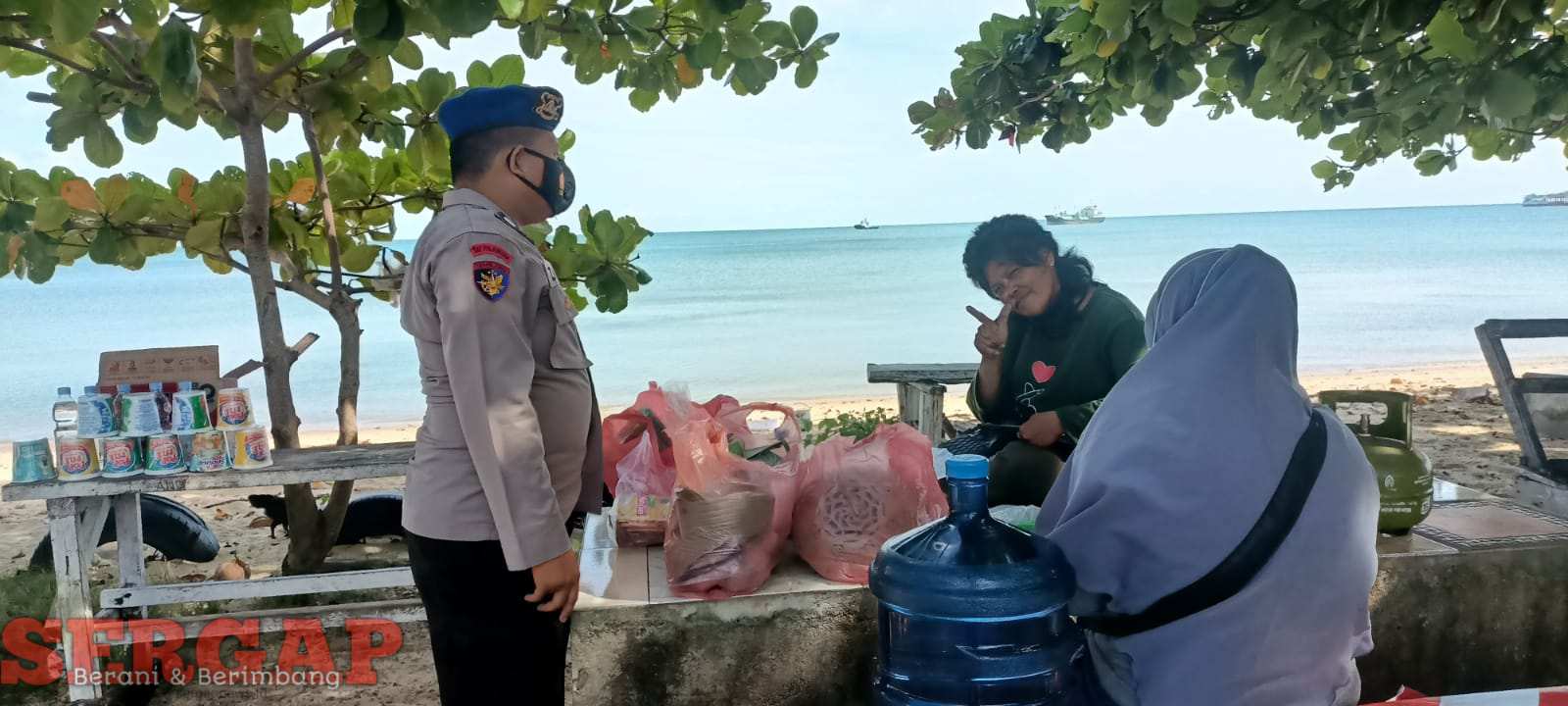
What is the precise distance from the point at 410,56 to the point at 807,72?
63.2 inches

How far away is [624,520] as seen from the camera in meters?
2.97

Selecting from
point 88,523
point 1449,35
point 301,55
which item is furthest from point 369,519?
point 1449,35

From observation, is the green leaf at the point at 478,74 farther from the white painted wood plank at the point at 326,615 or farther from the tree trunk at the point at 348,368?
the white painted wood plank at the point at 326,615

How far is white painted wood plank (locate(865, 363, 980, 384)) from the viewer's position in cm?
541

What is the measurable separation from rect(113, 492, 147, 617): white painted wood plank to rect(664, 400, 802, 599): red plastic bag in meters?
2.48

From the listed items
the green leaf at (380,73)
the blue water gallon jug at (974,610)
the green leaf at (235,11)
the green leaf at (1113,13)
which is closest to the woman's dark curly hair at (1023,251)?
the green leaf at (1113,13)

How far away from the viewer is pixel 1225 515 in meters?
1.56

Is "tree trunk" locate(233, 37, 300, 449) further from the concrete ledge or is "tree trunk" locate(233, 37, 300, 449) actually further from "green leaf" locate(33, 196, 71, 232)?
the concrete ledge

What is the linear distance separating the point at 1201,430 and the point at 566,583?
1.28 metres

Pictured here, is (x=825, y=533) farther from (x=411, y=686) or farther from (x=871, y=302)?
(x=871, y=302)

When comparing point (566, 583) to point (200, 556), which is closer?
point (566, 583)

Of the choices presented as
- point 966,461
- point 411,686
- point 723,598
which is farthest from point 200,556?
point 966,461

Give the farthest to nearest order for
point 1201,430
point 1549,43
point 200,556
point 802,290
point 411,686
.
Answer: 1. point 802,290
2. point 200,556
3. point 411,686
4. point 1549,43
5. point 1201,430

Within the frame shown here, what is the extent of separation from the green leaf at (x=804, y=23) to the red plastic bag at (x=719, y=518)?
189 centimetres
